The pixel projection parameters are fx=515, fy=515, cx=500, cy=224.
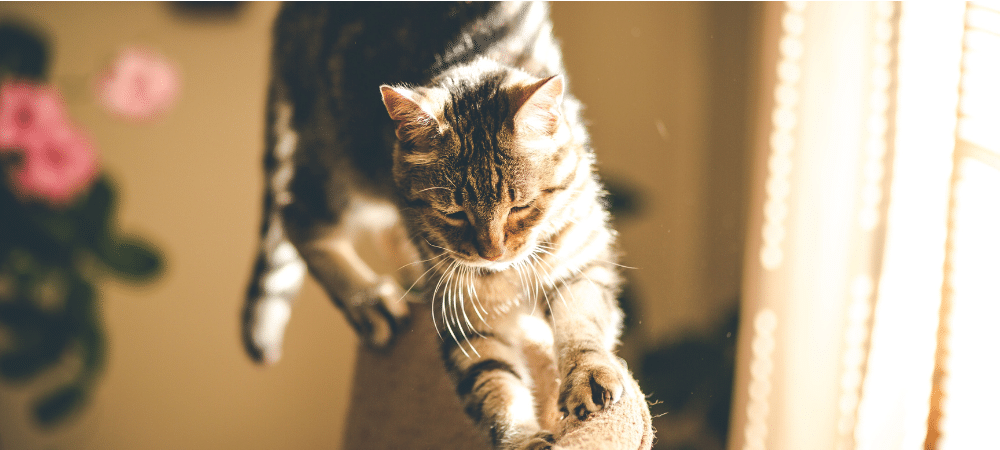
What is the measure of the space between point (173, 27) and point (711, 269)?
4.21 feet

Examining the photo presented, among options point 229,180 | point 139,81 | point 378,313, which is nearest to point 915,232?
point 378,313

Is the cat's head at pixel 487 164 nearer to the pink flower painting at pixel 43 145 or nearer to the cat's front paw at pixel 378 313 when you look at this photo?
the cat's front paw at pixel 378 313

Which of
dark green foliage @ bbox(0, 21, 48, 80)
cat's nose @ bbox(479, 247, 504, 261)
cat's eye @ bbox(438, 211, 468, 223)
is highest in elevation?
dark green foliage @ bbox(0, 21, 48, 80)

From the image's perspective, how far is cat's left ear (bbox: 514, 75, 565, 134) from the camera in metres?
0.51

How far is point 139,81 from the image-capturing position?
126 cm

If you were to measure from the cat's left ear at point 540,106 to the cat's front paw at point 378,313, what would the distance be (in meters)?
0.44

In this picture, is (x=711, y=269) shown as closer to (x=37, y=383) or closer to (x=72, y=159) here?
(x=72, y=159)

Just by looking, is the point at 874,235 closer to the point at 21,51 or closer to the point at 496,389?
the point at 496,389

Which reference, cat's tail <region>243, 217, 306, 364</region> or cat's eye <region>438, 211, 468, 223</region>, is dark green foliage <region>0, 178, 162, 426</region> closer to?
cat's tail <region>243, 217, 306, 364</region>

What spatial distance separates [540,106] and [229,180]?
40.2 inches

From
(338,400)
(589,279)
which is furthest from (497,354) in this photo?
(338,400)

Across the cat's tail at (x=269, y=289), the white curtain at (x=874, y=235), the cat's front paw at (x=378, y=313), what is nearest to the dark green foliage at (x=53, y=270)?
the cat's tail at (x=269, y=289)

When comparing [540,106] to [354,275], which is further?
[354,275]

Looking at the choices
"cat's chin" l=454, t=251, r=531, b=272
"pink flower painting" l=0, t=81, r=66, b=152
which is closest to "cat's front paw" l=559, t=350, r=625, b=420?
"cat's chin" l=454, t=251, r=531, b=272
